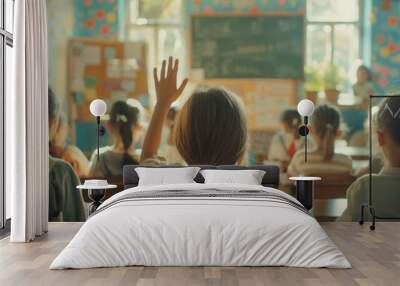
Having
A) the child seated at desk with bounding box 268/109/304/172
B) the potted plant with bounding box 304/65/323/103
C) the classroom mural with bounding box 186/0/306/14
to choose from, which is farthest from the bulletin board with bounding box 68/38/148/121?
the potted plant with bounding box 304/65/323/103

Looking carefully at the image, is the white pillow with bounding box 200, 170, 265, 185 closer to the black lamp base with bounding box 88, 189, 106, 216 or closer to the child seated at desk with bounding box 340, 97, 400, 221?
the black lamp base with bounding box 88, 189, 106, 216

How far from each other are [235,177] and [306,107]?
1.28m

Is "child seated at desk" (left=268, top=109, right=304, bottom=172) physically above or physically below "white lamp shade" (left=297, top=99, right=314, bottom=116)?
below

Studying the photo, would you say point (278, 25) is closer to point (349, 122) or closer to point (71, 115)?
point (349, 122)

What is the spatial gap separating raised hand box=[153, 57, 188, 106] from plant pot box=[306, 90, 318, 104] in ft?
5.27

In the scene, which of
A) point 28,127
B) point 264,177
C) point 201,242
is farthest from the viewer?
point 264,177

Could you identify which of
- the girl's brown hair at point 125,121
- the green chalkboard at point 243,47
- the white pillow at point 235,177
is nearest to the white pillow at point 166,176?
the white pillow at point 235,177

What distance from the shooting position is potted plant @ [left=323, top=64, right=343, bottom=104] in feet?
26.2

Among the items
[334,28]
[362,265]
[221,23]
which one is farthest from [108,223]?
[334,28]

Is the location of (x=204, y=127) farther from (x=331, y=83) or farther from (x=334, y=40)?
(x=334, y=40)

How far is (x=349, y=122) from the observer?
799cm

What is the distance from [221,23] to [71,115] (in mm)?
2315

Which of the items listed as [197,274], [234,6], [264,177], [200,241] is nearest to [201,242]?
[200,241]

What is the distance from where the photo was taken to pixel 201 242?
493 cm
